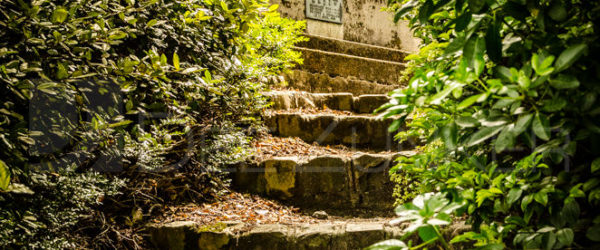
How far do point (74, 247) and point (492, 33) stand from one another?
2227mm

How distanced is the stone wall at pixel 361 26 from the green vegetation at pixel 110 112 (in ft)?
14.2

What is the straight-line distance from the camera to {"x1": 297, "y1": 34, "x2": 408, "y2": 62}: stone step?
6.33m

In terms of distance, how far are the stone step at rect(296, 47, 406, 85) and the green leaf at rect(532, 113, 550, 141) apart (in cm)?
513

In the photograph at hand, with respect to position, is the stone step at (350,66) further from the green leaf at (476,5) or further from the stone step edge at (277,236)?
the green leaf at (476,5)

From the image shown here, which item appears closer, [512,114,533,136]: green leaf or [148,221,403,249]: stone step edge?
[512,114,533,136]: green leaf

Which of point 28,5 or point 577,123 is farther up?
point 28,5

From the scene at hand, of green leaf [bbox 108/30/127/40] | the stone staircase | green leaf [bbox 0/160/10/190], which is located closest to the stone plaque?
the stone staircase

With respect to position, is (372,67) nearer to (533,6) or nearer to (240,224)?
(240,224)

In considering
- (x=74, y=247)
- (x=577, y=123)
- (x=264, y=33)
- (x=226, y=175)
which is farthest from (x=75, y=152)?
(x=264, y=33)

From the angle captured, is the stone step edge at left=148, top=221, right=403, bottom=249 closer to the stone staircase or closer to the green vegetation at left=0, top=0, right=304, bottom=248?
the stone staircase

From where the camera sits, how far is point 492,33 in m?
0.73

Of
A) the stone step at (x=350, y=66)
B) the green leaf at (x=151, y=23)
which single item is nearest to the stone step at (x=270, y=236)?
the green leaf at (x=151, y=23)

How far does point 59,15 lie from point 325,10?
628 centimetres

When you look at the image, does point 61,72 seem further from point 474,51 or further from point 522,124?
point 522,124
